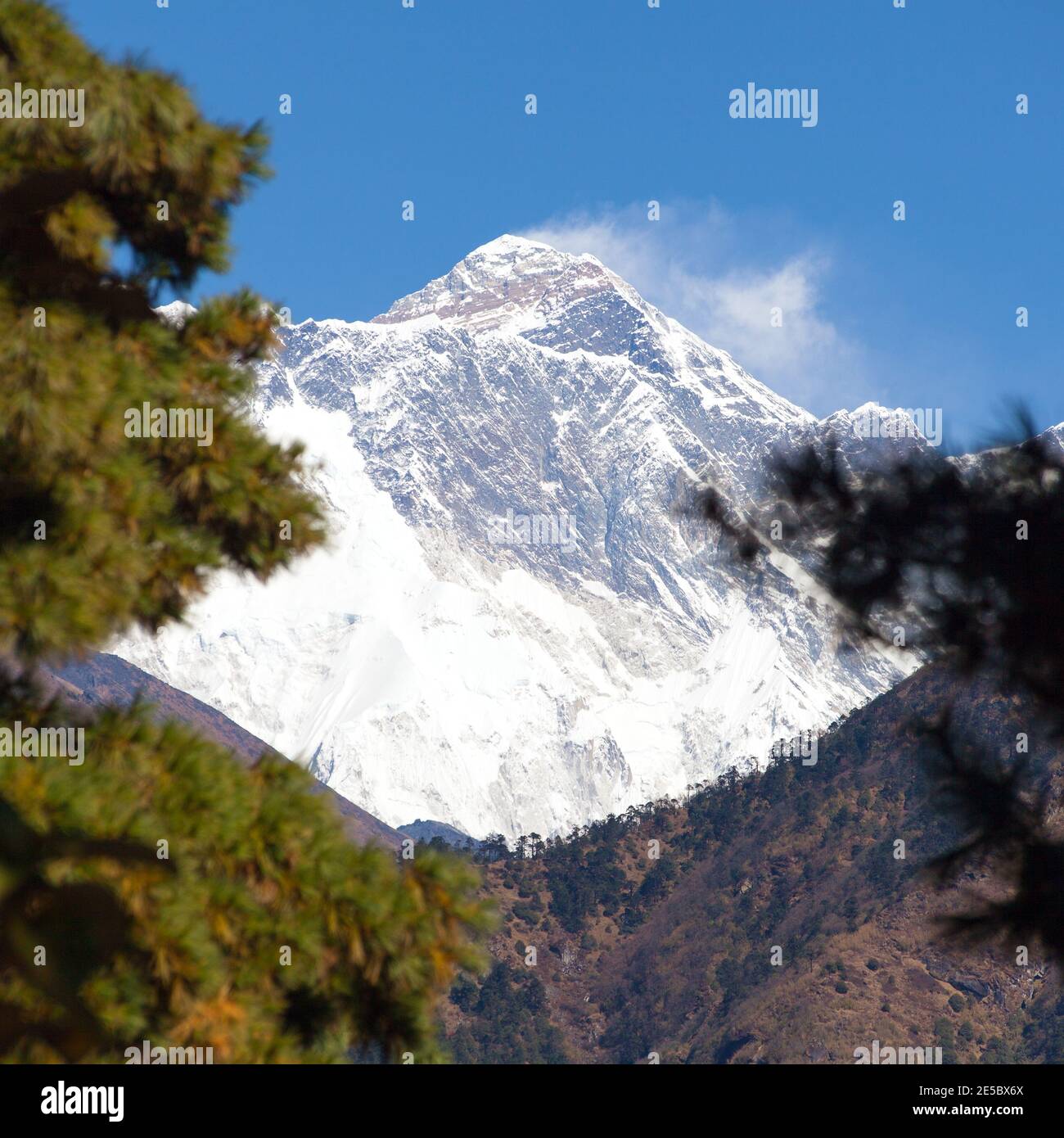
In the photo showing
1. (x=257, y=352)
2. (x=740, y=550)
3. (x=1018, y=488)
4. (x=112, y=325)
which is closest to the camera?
(x=112, y=325)

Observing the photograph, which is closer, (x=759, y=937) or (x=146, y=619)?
(x=146, y=619)

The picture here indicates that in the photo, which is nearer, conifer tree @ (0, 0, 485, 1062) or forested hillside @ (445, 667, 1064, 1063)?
conifer tree @ (0, 0, 485, 1062)

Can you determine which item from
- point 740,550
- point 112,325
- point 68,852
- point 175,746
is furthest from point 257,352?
point 740,550

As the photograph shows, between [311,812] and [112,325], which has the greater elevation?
[112,325]

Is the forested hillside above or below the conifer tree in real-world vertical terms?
below

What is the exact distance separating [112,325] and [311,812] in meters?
2.92

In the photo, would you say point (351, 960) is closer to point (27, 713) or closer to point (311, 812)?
point (311, 812)

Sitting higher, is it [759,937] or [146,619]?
[146,619]

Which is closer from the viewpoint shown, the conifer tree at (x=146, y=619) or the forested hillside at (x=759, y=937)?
the conifer tree at (x=146, y=619)

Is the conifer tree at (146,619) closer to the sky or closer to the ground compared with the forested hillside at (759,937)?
closer to the sky
